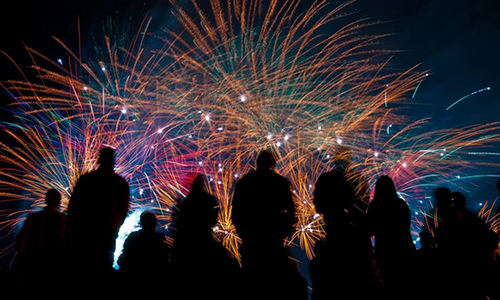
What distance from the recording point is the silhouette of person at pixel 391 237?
330 cm

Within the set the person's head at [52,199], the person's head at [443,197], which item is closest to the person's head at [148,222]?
the person's head at [52,199]

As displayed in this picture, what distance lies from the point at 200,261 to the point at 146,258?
2.24 ft

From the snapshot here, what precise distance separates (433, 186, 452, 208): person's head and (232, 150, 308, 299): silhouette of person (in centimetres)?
216

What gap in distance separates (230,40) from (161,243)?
6032 mm

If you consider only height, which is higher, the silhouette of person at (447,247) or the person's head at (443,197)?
the person's head at (443,197)

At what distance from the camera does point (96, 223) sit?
341 centimetres

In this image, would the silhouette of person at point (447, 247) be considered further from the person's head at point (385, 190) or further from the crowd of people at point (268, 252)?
the person's head at point (385, 190)

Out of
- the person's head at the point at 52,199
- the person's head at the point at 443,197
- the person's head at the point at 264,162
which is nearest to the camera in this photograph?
the person's head at the point at 264,162

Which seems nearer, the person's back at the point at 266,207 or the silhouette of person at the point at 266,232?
the silhouette of person at the point at 266,232

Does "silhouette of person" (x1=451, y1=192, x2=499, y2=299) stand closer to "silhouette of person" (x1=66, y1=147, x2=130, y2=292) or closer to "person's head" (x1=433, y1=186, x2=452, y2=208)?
"person's head" (x1=433, y1=186, x2=452, y2=208)

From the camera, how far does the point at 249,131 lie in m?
8.63

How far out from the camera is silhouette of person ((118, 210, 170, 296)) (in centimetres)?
326

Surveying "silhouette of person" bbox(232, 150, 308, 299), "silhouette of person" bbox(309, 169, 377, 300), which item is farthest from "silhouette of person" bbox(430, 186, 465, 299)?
"silhouette of person" bbox(232, 150, 308, 299)

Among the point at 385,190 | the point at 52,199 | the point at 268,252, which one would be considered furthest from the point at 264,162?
the point at 52,199
